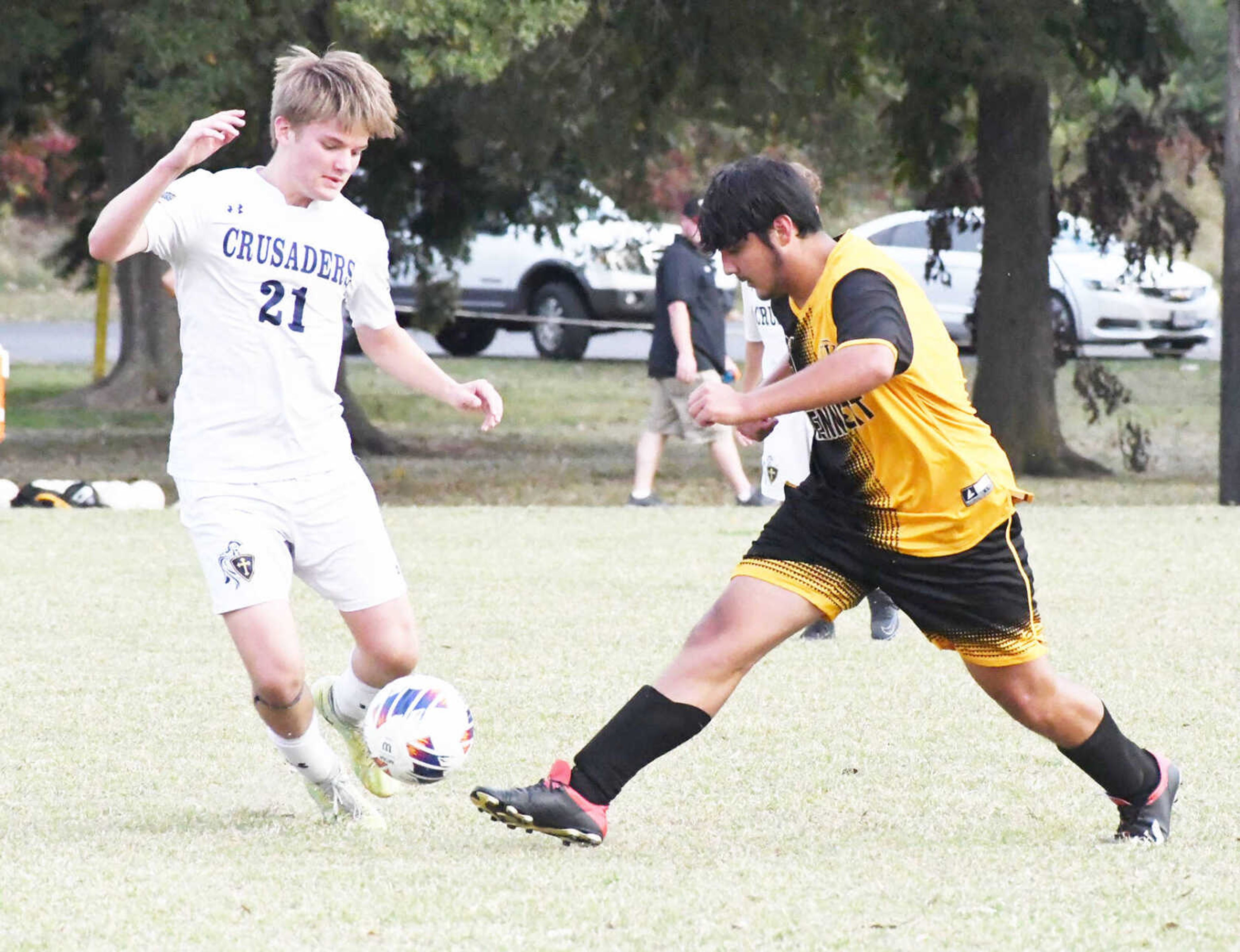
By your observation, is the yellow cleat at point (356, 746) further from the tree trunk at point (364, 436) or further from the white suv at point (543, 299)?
the white suv at point (543, 299)

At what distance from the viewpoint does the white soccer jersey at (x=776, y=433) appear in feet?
27.7

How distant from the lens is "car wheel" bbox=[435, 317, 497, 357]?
2942cm

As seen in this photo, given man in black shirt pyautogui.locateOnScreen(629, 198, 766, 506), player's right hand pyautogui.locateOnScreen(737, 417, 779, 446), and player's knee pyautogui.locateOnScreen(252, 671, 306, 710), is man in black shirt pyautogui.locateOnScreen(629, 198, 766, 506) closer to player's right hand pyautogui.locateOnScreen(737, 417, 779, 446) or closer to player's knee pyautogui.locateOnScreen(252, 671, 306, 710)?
player's right hand pyautogui.locateOnScreen(737, 417, 779, 446)

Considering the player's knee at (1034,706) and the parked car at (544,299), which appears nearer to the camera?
the player's knee at (1034,706)

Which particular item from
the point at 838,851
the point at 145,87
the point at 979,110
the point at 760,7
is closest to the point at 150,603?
the point at 838,851

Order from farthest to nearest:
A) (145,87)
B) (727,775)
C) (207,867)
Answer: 1. (145,87)
2. (727,775)
3. (207,867)

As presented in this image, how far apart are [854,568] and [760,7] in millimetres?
11166

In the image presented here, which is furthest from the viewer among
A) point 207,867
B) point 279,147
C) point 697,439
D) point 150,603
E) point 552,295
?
point 552,295

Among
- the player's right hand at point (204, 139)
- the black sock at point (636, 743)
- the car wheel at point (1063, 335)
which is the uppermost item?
the player's right hand at point (204, 139)

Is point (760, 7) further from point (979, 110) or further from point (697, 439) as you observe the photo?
point (697, 439)

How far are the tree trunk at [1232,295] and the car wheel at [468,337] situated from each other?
1606 cm

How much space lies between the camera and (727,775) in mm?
5914

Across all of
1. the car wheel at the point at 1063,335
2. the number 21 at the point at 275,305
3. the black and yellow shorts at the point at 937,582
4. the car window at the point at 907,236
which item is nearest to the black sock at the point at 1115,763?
the black and yellow shorts at the point at 937,582

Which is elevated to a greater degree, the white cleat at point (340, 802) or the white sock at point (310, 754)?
the white sock at point (310, 754)
